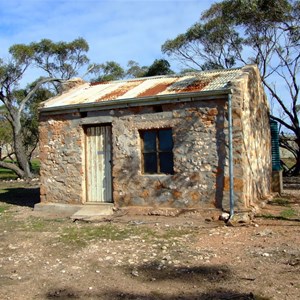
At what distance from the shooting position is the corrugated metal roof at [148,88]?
9844 millimetres

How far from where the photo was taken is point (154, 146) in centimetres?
995

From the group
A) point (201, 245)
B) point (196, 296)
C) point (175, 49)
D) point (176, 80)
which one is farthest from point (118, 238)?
point (175, 49)

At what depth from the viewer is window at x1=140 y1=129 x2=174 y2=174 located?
9.79 meters

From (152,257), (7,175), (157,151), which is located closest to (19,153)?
(7,175)

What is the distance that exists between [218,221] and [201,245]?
75.3 inches

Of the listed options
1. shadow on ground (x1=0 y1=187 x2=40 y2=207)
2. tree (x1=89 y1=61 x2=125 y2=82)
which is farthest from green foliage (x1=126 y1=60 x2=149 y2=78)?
shadow on ground (x1=0 y1=187 x2=40 y2=207)

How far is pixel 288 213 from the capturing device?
9.73m

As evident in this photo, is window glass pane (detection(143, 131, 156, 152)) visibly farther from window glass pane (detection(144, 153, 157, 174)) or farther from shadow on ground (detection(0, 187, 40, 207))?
shadow on ground (detection(0, 187, 40, 207))

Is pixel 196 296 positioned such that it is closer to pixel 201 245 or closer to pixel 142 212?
pixel 201 245

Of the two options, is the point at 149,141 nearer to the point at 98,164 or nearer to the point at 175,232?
the point at 98,164

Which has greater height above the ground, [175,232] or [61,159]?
[61,159]

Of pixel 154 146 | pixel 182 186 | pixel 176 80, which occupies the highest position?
pixel 176 80

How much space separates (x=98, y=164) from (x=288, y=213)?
5029 mm

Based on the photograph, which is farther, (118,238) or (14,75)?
(14,75)
